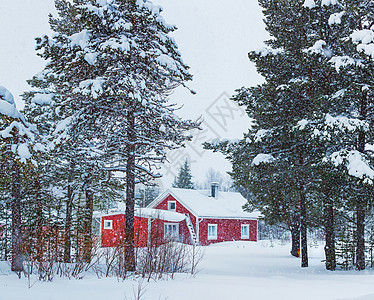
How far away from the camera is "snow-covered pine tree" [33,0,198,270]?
40.0 ft

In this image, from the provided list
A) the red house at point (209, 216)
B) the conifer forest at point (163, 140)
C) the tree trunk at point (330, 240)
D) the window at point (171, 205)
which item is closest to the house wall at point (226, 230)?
the red house at point (209, 216)

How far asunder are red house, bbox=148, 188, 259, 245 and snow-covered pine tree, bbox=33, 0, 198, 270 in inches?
825

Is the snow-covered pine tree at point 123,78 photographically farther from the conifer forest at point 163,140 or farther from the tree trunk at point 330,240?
the tree trunk at point 330,240

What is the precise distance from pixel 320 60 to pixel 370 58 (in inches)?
73.4

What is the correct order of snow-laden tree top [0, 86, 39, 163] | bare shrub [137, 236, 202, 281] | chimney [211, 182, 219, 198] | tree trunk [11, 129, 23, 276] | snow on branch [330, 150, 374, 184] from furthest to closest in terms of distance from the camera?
1. chimney [211, 182, 219, 198]
2. snow on branch [330, 150, 374, 184]
3. tree trunk [11, 129, 23, 276]
4. bare shrub [137, 236, 202, 281]
5. snow-laden tree top [0, 86, 39, 163]

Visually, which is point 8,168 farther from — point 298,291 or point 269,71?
point 269,71

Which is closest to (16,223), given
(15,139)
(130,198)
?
(15,139)

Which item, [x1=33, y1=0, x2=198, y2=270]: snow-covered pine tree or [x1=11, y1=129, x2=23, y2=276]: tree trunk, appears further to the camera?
[x1=33, y1=0, x2=198, y2=270]: snow-covered pine tree

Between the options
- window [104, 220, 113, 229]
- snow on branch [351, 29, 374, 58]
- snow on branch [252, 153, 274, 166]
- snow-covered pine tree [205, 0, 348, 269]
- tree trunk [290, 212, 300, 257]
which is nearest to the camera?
snow on branch [351, 29, 374, 58]

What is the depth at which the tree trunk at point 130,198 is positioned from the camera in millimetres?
12125

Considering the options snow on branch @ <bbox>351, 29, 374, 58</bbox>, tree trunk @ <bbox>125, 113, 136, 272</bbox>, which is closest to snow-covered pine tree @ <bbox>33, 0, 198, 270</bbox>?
tree trunk @ <bbox>125, 113, 136, 272</bbox>

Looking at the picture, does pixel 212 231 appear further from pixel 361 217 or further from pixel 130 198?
pixel 130 198

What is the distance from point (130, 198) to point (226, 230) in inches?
970

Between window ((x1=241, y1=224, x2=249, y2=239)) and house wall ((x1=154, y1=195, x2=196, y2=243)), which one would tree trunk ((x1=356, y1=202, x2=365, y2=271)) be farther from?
window ((x1=241, y1=224, x2=249, y2=239))
